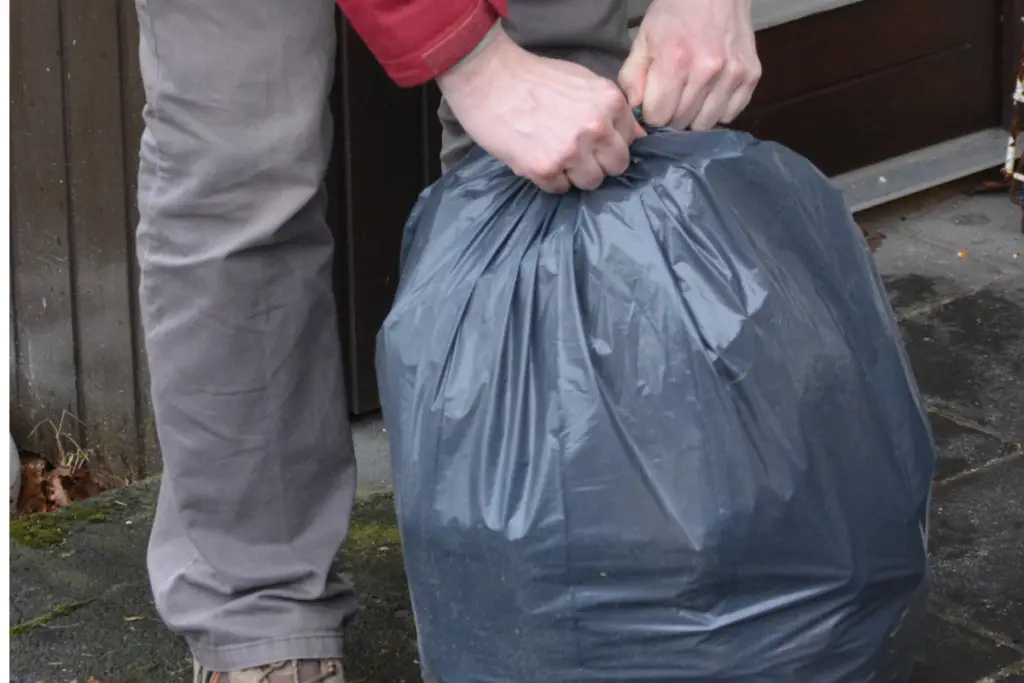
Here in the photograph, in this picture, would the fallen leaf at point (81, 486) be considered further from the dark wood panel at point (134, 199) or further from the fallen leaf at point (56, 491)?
the dark wood panel at point (134, 199)

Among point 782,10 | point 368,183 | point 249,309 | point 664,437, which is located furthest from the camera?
point 782,10

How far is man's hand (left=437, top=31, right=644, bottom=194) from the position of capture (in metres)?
1.70

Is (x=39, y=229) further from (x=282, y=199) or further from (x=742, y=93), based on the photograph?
(x=742, y=93)

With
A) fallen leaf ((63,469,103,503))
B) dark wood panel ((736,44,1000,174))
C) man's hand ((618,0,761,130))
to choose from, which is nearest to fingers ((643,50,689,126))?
man's hand ((618,0,761,130))

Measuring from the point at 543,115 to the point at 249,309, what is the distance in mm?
465

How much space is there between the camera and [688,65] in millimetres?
1843

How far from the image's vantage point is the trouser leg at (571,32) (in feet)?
6.58

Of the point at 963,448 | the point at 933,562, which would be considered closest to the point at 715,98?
the point at 933,562

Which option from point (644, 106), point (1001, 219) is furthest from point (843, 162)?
point (644, 106)

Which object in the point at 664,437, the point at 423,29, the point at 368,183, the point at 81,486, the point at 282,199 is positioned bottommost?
the point at 81,486

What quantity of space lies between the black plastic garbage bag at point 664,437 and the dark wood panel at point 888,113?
6.13ft

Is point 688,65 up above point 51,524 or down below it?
above

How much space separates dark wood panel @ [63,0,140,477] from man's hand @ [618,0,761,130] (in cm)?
115

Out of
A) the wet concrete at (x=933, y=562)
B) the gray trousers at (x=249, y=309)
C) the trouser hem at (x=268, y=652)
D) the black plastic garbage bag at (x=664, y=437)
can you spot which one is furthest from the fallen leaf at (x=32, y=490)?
the black plastic garbage bag at (x=664, y=437)
